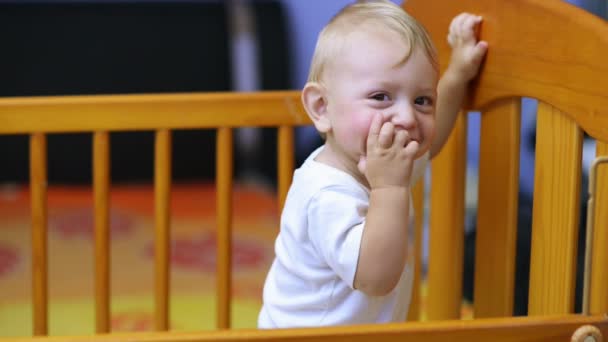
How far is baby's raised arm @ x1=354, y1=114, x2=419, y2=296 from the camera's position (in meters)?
0.79

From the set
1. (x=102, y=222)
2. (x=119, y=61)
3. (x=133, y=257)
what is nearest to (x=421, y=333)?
(x=102, y=222)

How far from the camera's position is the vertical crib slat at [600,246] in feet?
2.67

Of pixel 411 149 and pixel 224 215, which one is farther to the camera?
pixel 224 215

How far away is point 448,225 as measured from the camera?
109cm

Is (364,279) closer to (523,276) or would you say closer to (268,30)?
(523,276)

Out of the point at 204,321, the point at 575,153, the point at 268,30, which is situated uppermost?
the point at 268,30

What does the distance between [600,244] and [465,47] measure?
0.81 feet

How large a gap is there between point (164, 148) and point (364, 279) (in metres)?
0.42

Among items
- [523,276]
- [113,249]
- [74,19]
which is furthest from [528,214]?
[74,19]

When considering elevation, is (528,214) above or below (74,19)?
below

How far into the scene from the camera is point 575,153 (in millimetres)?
855

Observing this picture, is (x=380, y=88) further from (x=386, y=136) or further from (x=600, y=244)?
(x=600, y=244)

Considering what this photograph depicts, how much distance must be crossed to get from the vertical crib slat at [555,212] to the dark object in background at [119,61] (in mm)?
1616

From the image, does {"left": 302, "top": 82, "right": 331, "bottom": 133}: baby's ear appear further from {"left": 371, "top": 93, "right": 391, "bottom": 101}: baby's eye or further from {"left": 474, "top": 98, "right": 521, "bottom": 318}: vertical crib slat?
{"left": 474, "top": 98, "right": 521, "bottom": 318}: vertical crib slat
